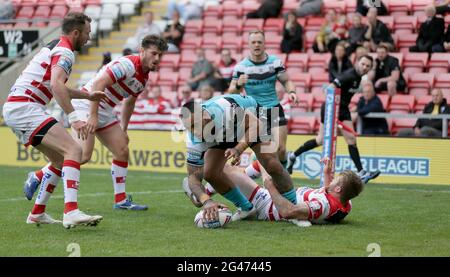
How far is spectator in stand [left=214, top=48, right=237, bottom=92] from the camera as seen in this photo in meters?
19.4

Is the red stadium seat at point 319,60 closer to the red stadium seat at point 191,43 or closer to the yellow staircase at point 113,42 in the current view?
the red stadium seat at point 191,43

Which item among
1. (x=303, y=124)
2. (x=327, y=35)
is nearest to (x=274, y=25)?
(x=327, y=35)

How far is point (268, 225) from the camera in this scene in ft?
31.7

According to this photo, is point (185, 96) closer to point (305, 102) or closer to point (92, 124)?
point (305, 102)

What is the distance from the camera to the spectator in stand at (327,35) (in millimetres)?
19188

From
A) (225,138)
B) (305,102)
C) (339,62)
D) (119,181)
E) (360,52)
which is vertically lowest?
(305,102)

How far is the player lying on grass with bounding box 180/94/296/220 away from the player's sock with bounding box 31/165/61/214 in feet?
4.77

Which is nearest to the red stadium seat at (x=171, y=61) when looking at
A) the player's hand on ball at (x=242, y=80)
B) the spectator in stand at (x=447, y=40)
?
the spectator in stand at (x=447, y=40)

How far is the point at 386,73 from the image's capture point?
17.8 m

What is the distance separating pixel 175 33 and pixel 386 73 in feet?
19.6

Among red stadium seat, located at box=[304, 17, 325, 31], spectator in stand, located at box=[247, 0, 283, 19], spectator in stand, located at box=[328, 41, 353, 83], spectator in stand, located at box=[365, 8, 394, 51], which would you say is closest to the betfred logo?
spectator in stand, located at box=[328, 41, 353, 83]

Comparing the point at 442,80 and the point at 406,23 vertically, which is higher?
the point at 406,23

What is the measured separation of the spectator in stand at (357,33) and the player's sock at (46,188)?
9932mm
